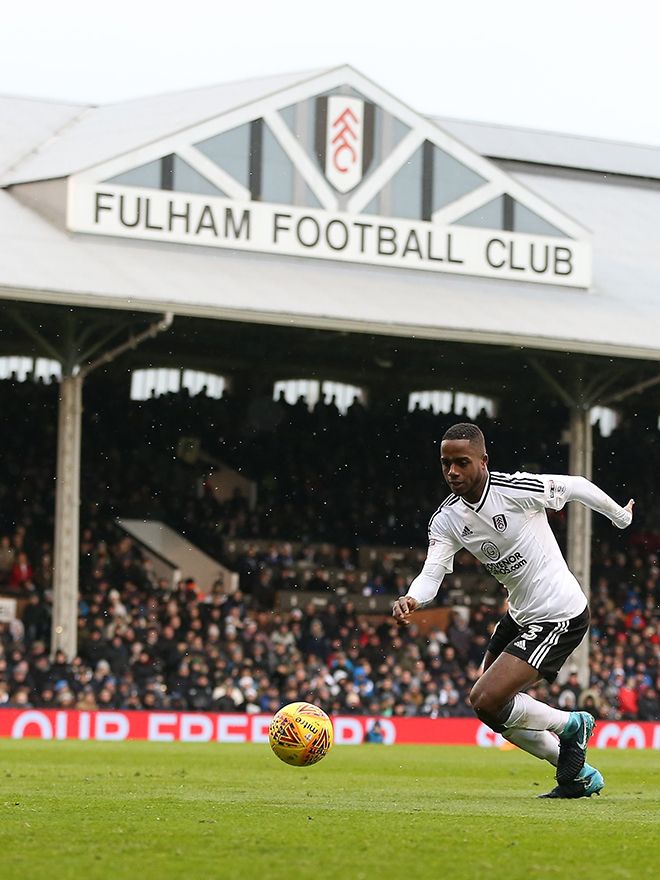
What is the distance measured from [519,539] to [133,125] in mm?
24456

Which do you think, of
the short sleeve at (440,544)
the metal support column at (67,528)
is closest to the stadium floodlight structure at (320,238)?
the metal support column at (67,528)

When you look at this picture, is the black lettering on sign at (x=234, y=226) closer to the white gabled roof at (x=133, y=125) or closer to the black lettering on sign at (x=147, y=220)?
the black lettering on sign at (x=147, y=220)

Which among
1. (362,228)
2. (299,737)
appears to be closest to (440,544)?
(299,737)

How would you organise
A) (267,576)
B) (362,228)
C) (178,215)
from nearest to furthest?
1. (178,215)
2. (362,228)
3. (267,576)

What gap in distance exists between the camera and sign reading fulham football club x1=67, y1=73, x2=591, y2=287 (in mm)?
29891

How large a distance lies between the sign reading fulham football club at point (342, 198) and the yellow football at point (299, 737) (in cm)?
1951

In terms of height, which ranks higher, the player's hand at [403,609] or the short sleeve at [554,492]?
the short sleeve at [554,492]

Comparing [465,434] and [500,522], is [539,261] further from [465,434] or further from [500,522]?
[465,434]

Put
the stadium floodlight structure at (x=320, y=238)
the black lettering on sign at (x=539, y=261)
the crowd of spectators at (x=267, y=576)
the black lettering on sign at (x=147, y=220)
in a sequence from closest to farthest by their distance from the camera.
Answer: the crowd of spectators at (x=267, y=576), the stadium floodlight structure at (x=320, y=238), the black lettering on sign at (x=147, y=220), the black lettering on sign at (x=539, y=261)

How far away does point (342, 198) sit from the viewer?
3147 centimetres

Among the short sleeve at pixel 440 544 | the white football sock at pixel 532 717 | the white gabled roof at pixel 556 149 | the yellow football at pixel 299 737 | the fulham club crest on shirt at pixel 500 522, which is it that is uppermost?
the white gabled roof at pixel 556 149

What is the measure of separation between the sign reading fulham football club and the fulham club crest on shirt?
20.2 meters

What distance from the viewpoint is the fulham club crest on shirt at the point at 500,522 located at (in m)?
9.88

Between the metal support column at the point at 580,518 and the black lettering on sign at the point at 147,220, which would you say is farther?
the metal support column at the point at 580,518
